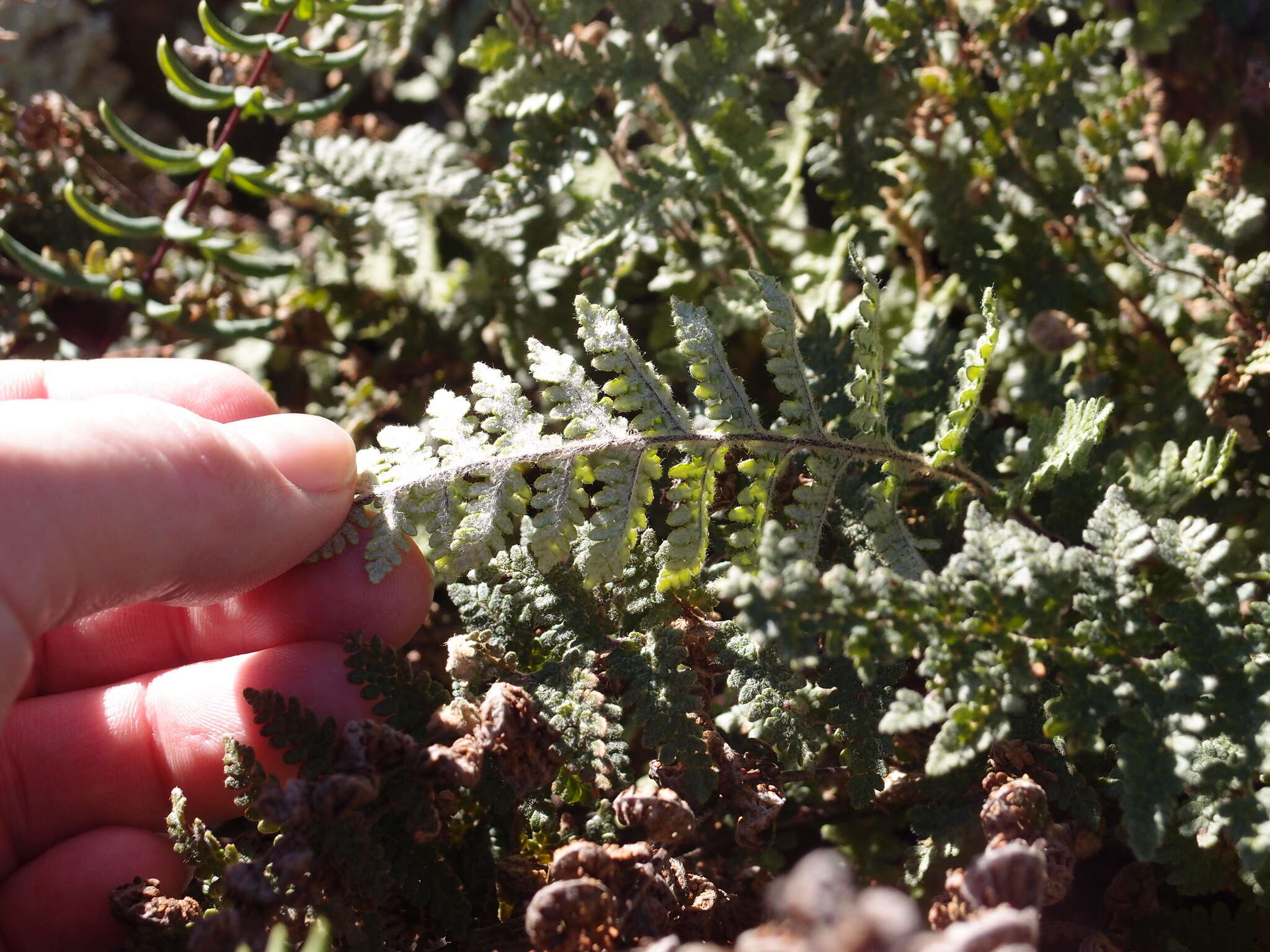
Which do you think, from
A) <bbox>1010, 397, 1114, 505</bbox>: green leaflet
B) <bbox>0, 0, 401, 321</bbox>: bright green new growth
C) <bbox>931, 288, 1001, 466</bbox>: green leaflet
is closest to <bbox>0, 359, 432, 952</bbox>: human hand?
<bbox>0, 0, 401, 321</bbox>: bright green new growth

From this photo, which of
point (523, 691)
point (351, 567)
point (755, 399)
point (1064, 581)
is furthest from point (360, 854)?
point (755, 399)

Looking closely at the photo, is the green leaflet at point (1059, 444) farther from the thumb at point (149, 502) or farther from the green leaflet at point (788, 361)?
the thumb at point (149, 502)

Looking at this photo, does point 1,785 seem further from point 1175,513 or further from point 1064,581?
point 1175,513

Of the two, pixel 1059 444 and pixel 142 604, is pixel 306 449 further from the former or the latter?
pixel 1059 444

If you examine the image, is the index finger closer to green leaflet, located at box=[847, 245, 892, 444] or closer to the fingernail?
the fingernail

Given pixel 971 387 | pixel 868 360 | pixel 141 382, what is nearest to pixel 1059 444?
pixel 971 387

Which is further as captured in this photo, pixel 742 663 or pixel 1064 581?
pixel 742 663
